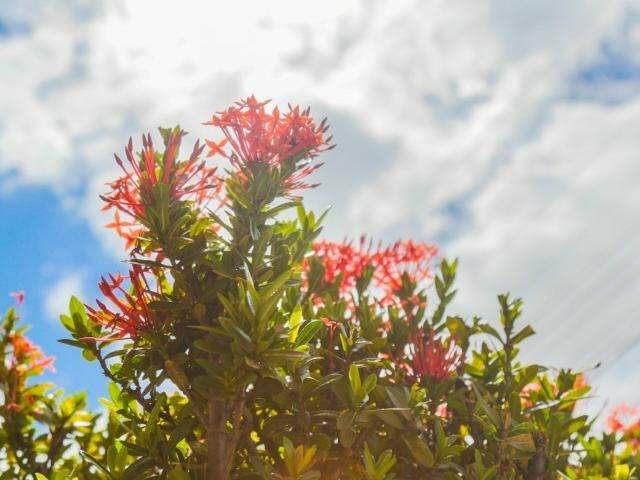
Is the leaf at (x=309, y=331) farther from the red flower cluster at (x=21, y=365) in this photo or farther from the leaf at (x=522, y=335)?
the red flower cluster at (x=21, y=365)

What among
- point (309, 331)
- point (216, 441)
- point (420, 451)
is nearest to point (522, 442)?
point (420, 451)

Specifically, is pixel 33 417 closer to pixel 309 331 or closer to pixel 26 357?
pixel 26 357

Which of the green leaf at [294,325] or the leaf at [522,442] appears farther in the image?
the leaf at [522,442]

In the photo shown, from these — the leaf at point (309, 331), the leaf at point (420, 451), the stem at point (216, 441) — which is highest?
the leaf at point (309, 331)

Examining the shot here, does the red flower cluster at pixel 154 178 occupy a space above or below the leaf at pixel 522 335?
above

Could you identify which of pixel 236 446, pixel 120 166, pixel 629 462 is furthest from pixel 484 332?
pixel 120 166

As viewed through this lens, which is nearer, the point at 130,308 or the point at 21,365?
the point at 130,308

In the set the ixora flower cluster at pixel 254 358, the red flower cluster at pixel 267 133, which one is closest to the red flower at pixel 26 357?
the ixora flower cluster at pixel 254 358

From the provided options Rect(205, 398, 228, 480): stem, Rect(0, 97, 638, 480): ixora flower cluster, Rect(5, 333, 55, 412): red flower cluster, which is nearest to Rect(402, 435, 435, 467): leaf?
Rect(0, 97, 638, 480): ixora flower cluster

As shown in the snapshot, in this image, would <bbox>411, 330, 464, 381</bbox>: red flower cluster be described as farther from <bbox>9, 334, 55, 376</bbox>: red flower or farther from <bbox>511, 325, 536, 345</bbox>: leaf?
<bbox>9, 334, 55, 376</bbox>: red flower

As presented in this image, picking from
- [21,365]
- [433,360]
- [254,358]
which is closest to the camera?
[254,358]

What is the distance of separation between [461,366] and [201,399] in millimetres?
1268

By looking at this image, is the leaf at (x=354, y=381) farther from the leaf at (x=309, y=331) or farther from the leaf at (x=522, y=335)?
the leaf at (x=522, y=335)

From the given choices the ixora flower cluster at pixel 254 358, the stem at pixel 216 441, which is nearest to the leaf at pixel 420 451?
the ixora flower cluster at pixel 254 358
